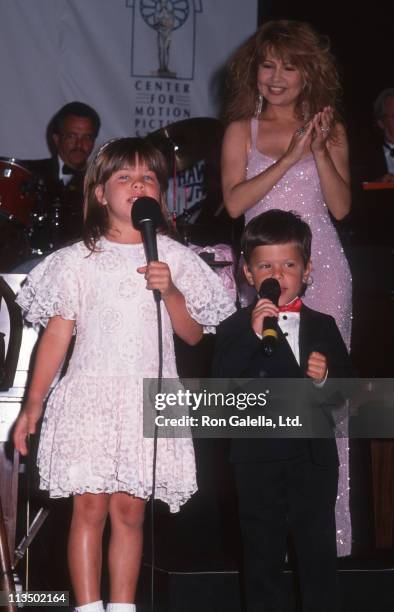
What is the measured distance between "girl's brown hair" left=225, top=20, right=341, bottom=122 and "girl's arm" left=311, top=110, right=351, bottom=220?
11 centimetres

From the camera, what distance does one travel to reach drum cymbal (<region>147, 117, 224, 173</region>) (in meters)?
4.76

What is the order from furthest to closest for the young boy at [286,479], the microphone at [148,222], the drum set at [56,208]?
the drum set at [56,208], the young boy at [286,479], the microphone at [148,222]

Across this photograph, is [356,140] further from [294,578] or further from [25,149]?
[294,578]

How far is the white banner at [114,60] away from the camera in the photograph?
5.32 metres

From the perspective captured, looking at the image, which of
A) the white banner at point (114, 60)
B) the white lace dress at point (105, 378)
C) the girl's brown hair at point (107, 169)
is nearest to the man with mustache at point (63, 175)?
the white banner at point (114, 60)

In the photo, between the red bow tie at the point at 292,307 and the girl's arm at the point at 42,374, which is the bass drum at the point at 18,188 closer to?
the girl's arm at the point at 42,374

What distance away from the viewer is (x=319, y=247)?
2.82 meters

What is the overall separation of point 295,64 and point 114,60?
9.23 feet

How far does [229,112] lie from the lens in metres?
2.90

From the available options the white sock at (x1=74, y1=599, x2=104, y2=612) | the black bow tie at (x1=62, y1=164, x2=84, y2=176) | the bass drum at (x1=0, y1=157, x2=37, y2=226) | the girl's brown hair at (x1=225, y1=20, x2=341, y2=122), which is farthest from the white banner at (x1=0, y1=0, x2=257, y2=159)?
the white sock at (x1=74, y1=599, x2=104, y2=612)

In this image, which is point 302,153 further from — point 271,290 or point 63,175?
point 63,175

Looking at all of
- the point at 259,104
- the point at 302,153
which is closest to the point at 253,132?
the point at 259,104

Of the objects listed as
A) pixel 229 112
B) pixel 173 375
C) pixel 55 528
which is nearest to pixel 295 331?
pixel 173 375

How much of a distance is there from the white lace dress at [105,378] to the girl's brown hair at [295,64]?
2.45 feet
